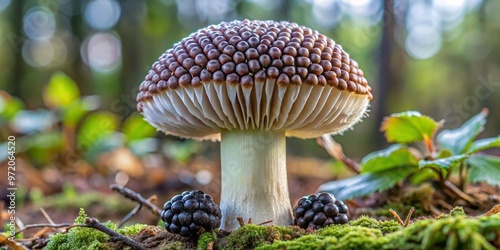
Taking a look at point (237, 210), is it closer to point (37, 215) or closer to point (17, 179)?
point (37, 215)

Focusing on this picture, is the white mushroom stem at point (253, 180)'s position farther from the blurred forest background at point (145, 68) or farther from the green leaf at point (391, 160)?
the blurred forest background at point (145, 68)

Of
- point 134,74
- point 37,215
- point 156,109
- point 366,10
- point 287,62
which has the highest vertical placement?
point 366,10

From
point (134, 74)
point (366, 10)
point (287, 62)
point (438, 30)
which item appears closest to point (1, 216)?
point (287, 62)

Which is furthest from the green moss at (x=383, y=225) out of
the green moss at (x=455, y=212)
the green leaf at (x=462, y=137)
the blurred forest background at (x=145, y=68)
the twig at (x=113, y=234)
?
the blurred forest background at (x=145, y=68)

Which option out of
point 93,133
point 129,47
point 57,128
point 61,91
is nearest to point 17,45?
point 129,47

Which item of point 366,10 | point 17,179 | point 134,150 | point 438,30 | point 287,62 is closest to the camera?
point 287,62

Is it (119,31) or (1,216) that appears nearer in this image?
(1,216)

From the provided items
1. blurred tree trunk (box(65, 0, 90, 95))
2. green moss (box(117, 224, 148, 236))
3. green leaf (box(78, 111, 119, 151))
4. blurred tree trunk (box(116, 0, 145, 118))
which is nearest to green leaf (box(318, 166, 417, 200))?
green moss (box(117, 224, 148, 236))
